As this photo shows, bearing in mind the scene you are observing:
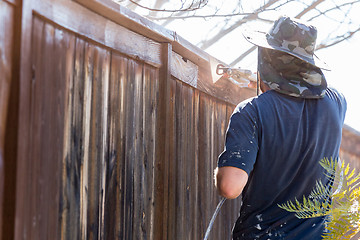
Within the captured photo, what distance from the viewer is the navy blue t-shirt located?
7.99 feet

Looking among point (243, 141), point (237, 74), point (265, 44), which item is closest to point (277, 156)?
point (243, 141)

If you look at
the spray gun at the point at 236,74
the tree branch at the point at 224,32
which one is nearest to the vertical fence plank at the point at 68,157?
the spray gun at the point at 236,74

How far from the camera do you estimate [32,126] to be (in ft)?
6.64

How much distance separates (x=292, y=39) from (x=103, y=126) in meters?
1.08

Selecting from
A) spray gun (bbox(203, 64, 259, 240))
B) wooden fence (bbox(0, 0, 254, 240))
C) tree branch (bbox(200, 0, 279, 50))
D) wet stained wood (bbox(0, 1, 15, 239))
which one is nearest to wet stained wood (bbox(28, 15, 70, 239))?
wooden fence (bbox(0, 0, 254, 240))


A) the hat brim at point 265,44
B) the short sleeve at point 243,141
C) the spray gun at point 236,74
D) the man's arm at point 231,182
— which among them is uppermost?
the spray gun at point 236,74

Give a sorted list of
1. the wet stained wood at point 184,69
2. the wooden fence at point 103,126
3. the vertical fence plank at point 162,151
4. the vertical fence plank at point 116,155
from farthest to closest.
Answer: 1. the wet stained wood at point 184,69
2. the vertical fence plank at point 162,151
3. the vertical fence plank at point 116,155
4. the wooden fence at point 103,126

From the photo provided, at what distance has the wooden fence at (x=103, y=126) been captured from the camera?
6.57ft

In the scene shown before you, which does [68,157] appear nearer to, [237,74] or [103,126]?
[103,126]

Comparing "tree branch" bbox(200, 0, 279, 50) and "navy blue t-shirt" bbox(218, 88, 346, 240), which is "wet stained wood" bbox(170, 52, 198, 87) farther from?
"tree branch" bbox(200, 0, 279, 50)

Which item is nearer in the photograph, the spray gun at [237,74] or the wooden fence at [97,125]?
the wooden fence at [97,125]

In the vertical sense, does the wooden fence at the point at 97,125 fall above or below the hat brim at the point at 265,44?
below

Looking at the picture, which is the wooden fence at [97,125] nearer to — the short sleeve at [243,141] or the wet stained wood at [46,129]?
the wet stained wood at [46,129]

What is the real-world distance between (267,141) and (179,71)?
48.1 inches
